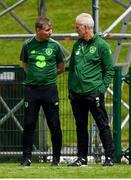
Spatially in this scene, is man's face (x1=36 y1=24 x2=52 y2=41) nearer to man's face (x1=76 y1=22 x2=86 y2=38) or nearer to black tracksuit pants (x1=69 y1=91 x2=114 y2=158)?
→ man's face (x1=76 y1=22 x2=86 y2=38)

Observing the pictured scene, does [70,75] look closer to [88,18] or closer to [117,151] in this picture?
[88,18]

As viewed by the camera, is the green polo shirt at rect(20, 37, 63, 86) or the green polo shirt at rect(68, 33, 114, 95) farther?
the green polo shirt at rect(20, 37, 63, 86)

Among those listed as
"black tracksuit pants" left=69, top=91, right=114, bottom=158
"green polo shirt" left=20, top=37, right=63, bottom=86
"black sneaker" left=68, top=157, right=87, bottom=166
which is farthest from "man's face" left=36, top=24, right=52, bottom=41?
"black sneaker" left=68, top=157, right=87, bottom=166

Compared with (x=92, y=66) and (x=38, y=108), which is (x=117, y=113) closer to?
(x=38, y=108)

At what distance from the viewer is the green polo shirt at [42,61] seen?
1323 centimetres

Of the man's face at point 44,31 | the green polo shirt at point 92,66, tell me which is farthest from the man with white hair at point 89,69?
the man's face at point 44,31

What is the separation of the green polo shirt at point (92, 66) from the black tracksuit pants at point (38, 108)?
392 millimetres

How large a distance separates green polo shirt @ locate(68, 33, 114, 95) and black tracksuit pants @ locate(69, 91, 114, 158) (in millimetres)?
107

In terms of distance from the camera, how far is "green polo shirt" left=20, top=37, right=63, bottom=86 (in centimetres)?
Result: 1323

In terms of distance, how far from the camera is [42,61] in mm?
13242

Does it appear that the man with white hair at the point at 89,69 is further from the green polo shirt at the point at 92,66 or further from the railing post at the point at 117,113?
the railing post at the point at 117,113

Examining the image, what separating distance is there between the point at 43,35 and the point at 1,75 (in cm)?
229

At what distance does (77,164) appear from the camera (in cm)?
1328

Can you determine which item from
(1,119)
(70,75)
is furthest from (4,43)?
(70,75)
